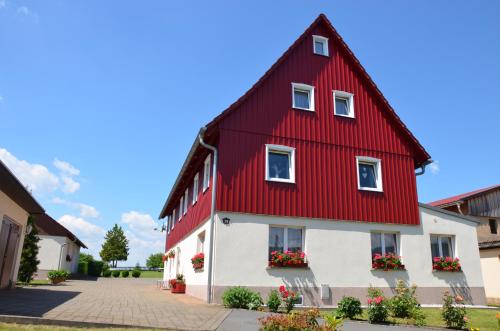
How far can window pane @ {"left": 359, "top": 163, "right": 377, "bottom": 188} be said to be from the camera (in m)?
16.1

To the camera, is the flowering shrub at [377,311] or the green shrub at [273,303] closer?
the flowering shrub at [377,311]

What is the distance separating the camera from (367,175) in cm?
1627

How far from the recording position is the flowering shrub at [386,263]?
1470 cm

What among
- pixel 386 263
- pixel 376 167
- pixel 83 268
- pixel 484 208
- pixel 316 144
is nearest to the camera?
pixel 386 263

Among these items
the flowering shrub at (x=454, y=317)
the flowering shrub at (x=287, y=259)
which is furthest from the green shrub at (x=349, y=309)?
the flowering shrub at (x=287, y=259)

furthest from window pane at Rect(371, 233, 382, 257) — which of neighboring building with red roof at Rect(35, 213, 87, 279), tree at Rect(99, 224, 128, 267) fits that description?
tree at Rect(99, 224, 128, 267)

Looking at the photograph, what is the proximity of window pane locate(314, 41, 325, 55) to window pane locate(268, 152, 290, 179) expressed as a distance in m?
4.98

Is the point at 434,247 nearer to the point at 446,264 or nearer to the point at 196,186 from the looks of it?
the point at 446,264

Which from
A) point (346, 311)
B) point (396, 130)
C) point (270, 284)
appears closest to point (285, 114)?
point (396, 130)

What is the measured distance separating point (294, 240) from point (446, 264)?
6186mm

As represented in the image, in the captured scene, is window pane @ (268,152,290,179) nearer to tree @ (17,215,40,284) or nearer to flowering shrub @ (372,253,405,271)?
flowering shrub @ (372,253,405,271)

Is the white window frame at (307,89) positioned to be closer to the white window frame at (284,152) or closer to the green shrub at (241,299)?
the white window frame at (284,152)

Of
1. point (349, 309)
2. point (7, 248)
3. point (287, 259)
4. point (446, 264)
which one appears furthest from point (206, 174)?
point (446, 264)

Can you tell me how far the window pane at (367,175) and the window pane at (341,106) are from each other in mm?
2292
